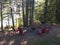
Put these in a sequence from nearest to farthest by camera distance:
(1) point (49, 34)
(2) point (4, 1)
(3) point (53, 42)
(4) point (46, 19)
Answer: (3) point (53, 42) → (1) point (49, 34) → (2) point (4, 1) → (4) point (46, 19)

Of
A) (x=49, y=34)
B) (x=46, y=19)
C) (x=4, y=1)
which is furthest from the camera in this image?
(x=46, y=19)

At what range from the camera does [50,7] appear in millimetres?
8219

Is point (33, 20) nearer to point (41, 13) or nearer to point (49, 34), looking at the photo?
point (41, 13)

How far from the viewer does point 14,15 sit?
7961 mm

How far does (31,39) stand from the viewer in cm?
570

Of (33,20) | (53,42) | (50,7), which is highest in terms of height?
(50,7)

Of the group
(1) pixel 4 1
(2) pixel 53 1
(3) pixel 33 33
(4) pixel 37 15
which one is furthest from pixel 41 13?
(3) pixel 33 33

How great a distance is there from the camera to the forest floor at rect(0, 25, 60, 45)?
219 inches

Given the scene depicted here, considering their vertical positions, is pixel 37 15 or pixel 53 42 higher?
pixel 37 15

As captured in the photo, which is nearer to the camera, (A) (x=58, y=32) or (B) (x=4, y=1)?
(A) (x=58, y=32)

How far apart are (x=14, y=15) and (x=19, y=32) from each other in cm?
200

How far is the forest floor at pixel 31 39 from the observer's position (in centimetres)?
555

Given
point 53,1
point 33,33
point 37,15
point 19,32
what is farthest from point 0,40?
point 53,1

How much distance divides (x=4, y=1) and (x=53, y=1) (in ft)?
7.27
